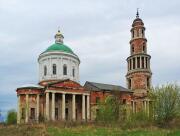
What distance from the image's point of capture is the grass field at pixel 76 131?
3259cm

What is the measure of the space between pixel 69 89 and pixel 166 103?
651 inches

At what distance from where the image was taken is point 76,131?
3391 centimetres

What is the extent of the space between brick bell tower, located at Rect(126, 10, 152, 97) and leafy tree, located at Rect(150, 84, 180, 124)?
20.5 metres

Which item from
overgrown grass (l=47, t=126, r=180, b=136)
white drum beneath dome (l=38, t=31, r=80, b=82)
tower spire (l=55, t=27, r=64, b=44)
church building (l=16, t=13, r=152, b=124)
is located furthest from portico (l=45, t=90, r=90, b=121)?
overgrown grass (l=47, t=126, r=180, b=136)

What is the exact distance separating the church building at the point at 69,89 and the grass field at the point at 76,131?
1240 centimetres

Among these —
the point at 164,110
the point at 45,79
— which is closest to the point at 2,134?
the point at 164,110

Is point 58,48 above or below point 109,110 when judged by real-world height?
above

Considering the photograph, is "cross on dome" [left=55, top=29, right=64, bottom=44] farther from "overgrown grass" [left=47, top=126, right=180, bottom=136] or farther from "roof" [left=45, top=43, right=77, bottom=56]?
"overgrown grass" [left=47, top=126, right=180, bottom=136]

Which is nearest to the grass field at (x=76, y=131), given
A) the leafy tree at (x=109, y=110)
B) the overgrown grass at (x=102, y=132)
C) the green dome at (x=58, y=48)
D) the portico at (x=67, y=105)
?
the overgrown grass at (x=102, y=132)

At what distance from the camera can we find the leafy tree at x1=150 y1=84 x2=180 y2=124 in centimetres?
4181

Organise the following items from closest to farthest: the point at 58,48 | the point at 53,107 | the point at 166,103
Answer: the point at 166,103 → the point at 53,107 → the point at 58,48

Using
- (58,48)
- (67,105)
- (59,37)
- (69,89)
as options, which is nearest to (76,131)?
(69,89)

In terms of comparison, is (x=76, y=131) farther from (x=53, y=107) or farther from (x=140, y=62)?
(x=140, y=62)

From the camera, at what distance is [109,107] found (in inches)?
1834
